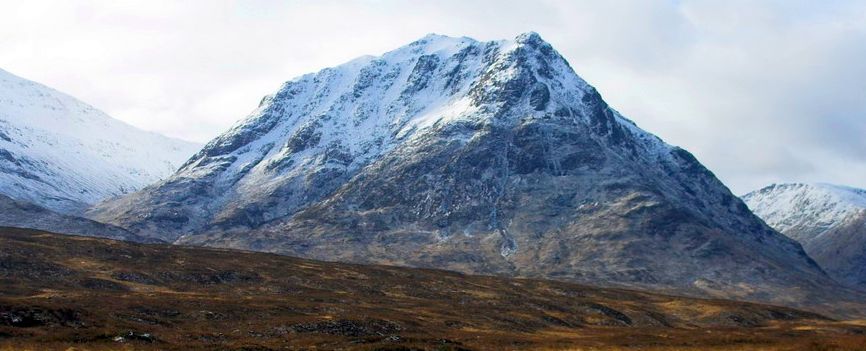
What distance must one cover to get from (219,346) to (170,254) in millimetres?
89990

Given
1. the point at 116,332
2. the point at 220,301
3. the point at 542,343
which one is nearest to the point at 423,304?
the point at 220,301

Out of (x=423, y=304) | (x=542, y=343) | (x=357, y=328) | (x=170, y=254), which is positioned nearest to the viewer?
(x=542, y=343)

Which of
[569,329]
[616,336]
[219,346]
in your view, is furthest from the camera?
[569,329]

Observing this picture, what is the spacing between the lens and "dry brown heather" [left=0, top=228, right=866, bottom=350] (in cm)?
8300

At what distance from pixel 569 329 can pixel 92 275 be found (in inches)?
2795

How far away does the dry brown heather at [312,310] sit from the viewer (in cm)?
8300

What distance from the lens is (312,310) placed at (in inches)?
4545

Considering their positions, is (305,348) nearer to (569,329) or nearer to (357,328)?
(357,328)

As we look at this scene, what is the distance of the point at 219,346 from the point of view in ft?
256

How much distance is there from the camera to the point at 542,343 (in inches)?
3629

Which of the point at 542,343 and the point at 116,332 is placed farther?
the point at 542,343

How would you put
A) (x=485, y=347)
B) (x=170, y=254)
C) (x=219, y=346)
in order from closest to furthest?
(x=219, y=346)
(x=485, y=347)
(x=170, y=254)

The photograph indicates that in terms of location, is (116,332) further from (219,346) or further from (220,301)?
(220,301)

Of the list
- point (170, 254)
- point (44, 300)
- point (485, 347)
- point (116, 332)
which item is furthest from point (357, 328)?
point (170, 254)
